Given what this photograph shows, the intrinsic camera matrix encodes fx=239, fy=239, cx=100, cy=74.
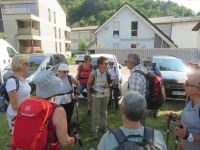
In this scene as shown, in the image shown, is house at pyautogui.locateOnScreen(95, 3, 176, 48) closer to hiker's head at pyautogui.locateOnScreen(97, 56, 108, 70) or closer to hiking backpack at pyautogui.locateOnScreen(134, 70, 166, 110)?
hiker's head at pyautogui.locateOnScreen(97, 56, 108, 70)

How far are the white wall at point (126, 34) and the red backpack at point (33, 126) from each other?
28707mm

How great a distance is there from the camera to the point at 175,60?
10430mm

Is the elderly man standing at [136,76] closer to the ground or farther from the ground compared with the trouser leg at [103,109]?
farther from the ground

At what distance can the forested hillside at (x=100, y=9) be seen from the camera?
76.6 meters

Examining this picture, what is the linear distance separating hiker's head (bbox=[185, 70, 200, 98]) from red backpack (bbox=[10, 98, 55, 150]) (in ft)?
5.34

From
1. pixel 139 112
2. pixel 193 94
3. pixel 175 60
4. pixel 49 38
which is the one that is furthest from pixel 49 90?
pixel 49 38

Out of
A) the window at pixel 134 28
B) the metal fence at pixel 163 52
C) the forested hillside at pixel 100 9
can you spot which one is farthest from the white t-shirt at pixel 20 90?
the forested hillside at pixel 100 9

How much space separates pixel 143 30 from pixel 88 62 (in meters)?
24.5

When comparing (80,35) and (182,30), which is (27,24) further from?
(182,30)

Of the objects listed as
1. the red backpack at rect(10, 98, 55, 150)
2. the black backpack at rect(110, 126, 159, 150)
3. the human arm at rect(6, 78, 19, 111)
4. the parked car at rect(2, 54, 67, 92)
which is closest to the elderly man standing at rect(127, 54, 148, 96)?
the human arm at rect(6, 78, 19, 111)

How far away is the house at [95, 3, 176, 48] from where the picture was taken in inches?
1169

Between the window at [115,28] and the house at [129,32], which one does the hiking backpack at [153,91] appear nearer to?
the house at [129,32]

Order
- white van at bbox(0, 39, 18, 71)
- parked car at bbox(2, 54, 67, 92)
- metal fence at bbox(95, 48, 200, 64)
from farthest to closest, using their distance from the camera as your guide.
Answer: metal fence at bbox(95, 48, 200, 64) < white van at bbox(0, 39, 18, 71) < parked car at bbox(2, 54, 67, 92)

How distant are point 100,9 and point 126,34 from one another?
5544 cm
